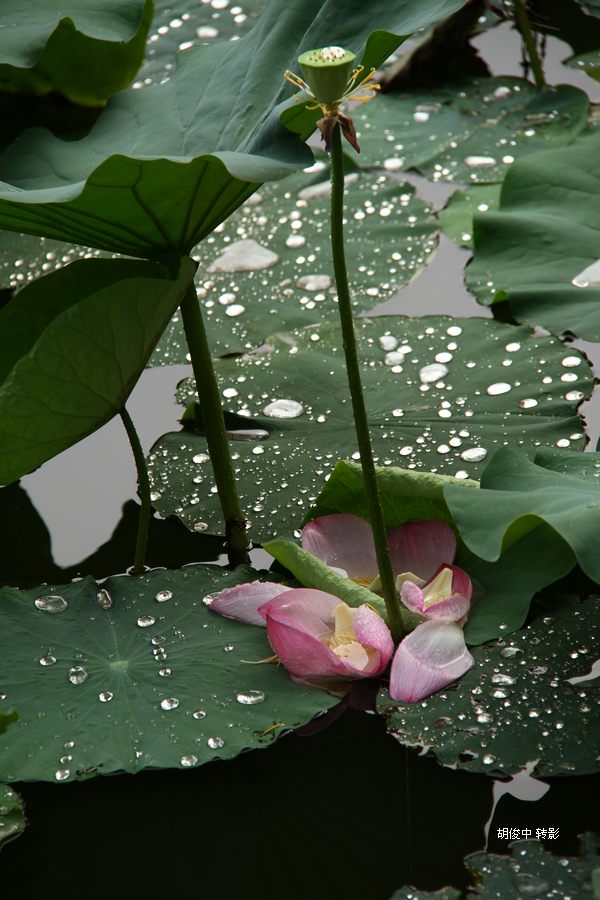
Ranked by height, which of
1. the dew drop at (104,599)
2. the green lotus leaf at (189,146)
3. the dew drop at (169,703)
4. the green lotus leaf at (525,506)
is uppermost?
the green lotus leaf at (189,146)

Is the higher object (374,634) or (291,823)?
(374,634)

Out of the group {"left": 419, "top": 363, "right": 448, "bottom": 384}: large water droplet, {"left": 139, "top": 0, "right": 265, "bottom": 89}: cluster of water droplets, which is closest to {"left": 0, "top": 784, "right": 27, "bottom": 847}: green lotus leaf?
{"left": 419, "top": 363, "right": 448, "bottom": 384}: large water droplet

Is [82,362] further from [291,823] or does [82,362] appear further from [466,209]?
[466,209]

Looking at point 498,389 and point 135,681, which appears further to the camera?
point 498,389

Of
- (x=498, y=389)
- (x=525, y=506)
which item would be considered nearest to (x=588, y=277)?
(x=498, y=389)

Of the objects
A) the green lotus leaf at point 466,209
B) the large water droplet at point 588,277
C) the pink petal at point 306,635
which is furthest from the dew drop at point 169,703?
the green lotus leaf at point 466,209

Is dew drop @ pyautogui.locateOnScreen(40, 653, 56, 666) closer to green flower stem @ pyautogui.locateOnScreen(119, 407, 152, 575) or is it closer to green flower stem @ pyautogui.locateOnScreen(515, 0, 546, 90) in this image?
green flower stem @ pyautogui.locateOnScreen(119, 407, 152, 575)

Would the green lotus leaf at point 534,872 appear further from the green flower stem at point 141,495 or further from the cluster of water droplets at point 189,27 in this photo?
the cluster of water droplets at point 189,27
